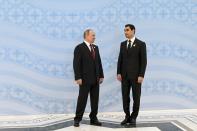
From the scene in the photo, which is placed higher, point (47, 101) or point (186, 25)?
point (186, 25)

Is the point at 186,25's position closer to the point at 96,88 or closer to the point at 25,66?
the point at 96,88

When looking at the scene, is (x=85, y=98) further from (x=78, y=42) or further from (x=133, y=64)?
(x=78, y=42)

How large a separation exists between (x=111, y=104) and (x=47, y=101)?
1.13 metres

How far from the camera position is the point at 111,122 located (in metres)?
5.62

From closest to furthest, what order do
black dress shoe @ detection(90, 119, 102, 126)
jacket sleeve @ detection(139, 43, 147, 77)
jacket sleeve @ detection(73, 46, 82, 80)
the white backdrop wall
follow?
jacket sleeve @ detection(73, 46, 82, 80), jacket sleeve @ detection(139, 43, 147, 77), black dress shoe @ detection(90, 119, 102, 126), the white backdrop wall

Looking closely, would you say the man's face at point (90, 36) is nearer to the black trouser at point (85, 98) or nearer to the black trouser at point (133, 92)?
the black trouser at point (85, 98)

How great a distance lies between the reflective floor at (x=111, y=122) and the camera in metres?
5.20

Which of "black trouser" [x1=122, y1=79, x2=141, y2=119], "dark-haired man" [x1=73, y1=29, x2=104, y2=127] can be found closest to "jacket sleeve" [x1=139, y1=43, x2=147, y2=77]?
"black trouser" [x1=122, y1=79, x2=141, y2=119]

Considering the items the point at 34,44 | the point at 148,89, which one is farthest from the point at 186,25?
the point at 34,44

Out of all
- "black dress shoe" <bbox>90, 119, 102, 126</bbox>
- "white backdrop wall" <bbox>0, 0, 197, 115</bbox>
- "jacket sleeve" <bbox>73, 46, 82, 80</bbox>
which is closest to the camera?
Answer: "jacket sleeve" <bbox>73, 46, 82, 80</bbox>

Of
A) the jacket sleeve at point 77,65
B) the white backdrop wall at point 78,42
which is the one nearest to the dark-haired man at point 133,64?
the jacket sleeve at point 77,65

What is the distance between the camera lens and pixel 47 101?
6152 millimetres

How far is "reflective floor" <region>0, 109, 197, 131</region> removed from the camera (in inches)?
205

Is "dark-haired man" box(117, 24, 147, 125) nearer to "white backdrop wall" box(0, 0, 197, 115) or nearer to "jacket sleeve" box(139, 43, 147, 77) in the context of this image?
"jacket sleeve" box(139, 43, 147, 77)
